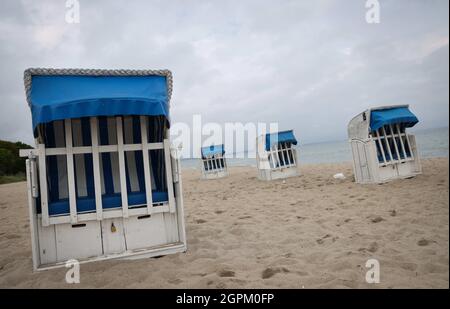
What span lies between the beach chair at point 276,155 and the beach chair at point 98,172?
8.27m

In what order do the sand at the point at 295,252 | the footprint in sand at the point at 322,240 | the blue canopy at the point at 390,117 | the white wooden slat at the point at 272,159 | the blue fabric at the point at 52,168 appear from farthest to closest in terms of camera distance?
the white wooden slat at the point at 272,159 < the blue canopy at the point at 390,117 < the footprint in sand at the point at 322,240 < the blue fabric at the point at 52,168 < the sand at the point at 295,252

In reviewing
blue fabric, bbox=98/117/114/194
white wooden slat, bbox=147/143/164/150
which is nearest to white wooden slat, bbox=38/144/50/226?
blue fabric, bbox=98/117/114/194

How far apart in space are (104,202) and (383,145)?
7.50 meters

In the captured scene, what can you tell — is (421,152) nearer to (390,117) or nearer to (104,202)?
(390,117)

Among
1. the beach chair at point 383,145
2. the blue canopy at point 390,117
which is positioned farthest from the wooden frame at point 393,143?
the blue canopy at point 390,117

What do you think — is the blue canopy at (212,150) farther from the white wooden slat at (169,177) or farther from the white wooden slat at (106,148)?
the white wooden slat at (106,148)

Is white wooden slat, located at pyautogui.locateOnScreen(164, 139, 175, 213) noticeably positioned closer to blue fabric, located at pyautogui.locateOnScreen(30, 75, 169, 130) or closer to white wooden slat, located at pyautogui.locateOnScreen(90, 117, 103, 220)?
blue fabric, located at pyautogui.locateOnScreen(30, 75, 169, 130)

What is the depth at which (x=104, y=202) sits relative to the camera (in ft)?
10.3

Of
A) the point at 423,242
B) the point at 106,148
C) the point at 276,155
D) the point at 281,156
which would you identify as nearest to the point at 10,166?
the point at 276,155

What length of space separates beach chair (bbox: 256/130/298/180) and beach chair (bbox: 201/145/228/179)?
17.9 ft

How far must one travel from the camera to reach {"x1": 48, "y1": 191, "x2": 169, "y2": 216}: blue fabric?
9.72ft

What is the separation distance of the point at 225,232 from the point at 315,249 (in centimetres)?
151

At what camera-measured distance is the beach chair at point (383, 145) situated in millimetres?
6941
